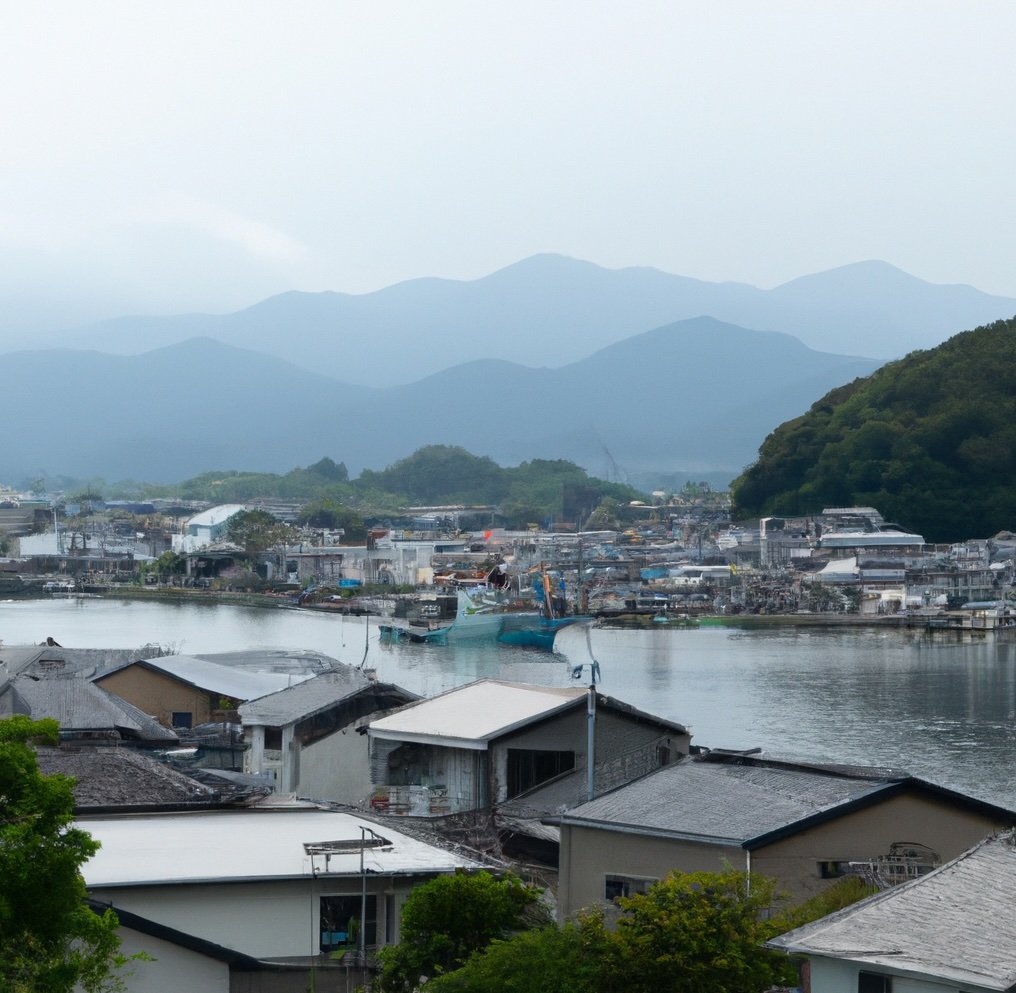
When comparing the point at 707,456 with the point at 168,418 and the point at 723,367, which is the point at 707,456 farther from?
the point at 168,418

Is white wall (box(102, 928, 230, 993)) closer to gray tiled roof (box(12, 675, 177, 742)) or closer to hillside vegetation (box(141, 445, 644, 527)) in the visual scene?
gray tiled roof (box(12, 675, 177, 742))

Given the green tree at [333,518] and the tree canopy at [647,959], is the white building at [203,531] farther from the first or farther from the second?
the tree canopy at [647,959]

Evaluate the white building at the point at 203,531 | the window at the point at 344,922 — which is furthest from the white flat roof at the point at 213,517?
the window at the point at 344,922

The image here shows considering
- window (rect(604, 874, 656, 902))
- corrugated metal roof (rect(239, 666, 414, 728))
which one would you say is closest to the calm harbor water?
corrugated metal roof (rect(239, 666, 414, 728))

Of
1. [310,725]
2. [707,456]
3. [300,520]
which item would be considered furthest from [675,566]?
[707,456]

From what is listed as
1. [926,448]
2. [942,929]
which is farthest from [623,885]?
[926,448]

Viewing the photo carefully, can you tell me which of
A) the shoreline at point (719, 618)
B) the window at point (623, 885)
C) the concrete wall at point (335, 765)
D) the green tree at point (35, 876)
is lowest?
the shoreline at point (719, 618)

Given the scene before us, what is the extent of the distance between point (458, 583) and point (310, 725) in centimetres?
3833

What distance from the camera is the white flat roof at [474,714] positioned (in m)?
7.54

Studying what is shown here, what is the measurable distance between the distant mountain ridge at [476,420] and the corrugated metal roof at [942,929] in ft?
528

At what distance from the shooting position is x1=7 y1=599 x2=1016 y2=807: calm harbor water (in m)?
16.9

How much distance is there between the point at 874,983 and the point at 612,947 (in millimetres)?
849

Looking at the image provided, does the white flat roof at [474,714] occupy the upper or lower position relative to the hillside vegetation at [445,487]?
lower

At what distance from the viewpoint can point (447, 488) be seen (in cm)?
9538
